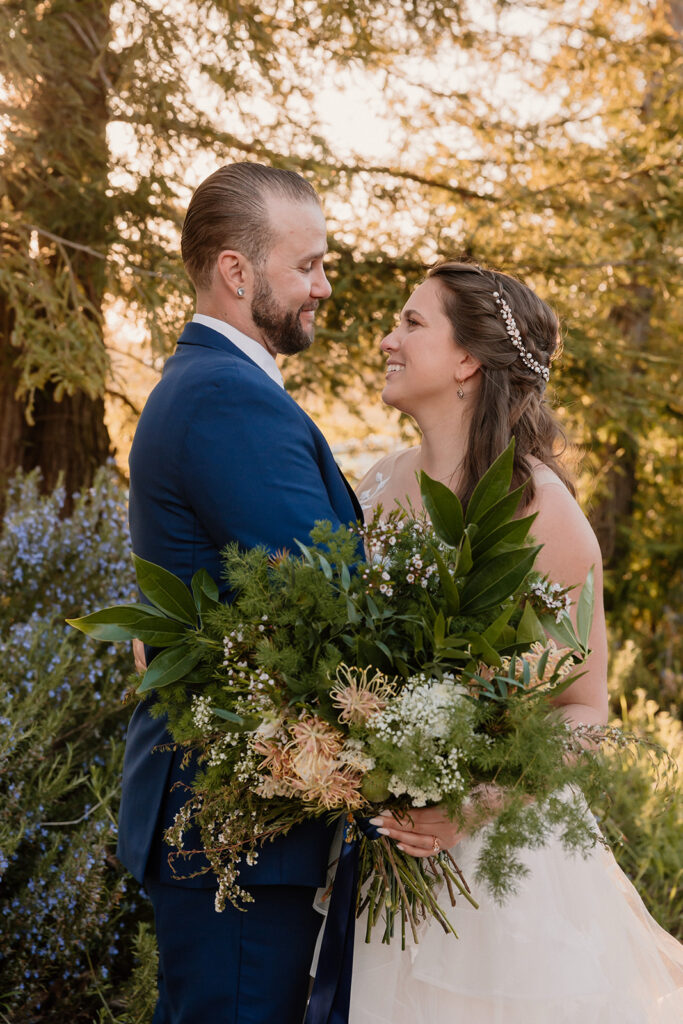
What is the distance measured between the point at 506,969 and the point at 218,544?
115 cm

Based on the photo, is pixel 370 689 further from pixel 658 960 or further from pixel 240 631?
pixel 658 960

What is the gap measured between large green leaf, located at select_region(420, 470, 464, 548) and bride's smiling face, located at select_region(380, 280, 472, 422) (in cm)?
137

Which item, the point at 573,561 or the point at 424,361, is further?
the point at 424,361

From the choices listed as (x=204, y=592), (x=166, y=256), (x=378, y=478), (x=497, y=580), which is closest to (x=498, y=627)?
(x=497, y=580)

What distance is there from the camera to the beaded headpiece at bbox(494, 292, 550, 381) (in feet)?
9.95

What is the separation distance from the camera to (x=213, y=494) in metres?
1.91

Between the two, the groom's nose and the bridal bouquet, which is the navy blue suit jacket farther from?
the groom's nose

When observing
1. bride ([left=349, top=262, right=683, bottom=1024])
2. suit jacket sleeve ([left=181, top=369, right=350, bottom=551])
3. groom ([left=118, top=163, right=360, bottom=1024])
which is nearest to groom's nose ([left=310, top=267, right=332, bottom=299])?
groom ([left=118, top=163, right=360, bottom=1024])

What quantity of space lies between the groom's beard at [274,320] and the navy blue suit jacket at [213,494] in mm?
166

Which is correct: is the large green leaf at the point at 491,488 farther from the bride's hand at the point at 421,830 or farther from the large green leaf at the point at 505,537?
the bride's hand at the point at 421,830

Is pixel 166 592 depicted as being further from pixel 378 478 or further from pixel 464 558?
pixel 378 478

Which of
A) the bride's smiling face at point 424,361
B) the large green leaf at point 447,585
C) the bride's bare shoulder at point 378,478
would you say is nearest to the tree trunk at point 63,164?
the bride's bare shoulder at point 378,478

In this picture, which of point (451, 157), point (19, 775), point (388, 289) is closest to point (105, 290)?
point (388, 289)

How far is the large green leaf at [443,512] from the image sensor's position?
5.61 feet
